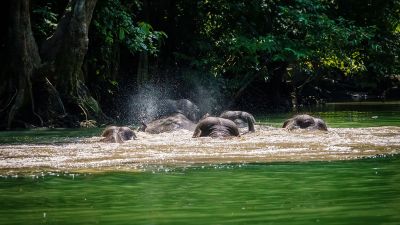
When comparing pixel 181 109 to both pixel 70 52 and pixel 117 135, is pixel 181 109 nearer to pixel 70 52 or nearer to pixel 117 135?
pixel 70 52

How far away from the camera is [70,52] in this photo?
61.2 ft

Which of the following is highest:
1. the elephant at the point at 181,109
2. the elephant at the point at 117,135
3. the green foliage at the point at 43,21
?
the green foliage at the point at 43,21

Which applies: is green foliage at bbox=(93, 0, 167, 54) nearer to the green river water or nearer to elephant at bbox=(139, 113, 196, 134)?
elephant at bbox=(139, 113, 196, 134)

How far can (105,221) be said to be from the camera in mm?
5738

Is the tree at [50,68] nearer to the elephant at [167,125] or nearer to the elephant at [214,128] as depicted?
the elephant at [167,125]

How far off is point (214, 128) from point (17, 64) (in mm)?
5541

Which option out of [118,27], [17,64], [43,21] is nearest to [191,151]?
[17,64]

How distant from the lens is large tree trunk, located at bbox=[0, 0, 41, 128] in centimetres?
1775

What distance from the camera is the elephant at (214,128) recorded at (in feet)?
47.5

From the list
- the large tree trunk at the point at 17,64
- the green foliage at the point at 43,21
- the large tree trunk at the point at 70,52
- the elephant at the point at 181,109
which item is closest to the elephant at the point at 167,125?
the elephant at the point at 181,109

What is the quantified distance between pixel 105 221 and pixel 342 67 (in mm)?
22763

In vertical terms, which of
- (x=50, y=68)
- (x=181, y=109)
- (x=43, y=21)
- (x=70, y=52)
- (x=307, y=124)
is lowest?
(x=307, y=124)

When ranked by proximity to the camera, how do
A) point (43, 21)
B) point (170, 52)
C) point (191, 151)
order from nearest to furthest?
point (191, 151) → point (43, 21) → point (170, 52)

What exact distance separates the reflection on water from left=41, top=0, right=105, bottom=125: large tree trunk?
998 centimetres
